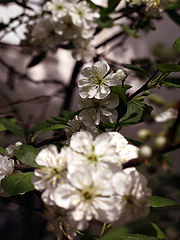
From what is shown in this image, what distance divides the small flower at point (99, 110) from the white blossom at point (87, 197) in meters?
0.16

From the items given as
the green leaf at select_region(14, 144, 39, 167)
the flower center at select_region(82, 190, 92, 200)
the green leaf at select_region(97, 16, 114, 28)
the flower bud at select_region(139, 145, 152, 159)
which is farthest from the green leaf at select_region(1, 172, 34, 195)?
the green leaf at select_region(97, 16, 114, 28)

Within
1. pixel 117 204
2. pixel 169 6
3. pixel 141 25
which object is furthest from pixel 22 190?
pixel 141 25

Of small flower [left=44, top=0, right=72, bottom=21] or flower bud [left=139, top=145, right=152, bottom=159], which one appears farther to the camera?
small flower [left=44, top=0, right=72, bottom=21]

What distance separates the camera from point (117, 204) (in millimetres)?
417

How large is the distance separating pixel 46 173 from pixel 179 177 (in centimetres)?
127

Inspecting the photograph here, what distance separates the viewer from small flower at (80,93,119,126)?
1.83 feet

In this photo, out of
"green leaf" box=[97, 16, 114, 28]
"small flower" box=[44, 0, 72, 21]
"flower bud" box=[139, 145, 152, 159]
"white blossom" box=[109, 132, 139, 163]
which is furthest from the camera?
"green leaf" box=[97, 16, 114, 28]

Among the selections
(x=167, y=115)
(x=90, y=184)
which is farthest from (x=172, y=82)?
(x=90, y=184)

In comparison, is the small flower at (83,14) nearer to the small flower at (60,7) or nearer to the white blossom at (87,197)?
the small flower at (60,7)

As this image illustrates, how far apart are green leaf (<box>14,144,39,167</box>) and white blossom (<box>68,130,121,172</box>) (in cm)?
14

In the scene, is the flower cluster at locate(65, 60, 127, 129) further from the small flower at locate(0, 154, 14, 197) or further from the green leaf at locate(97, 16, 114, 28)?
the green leaf at locate(97, 16, 114, 28)

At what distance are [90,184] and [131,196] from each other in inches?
3.0

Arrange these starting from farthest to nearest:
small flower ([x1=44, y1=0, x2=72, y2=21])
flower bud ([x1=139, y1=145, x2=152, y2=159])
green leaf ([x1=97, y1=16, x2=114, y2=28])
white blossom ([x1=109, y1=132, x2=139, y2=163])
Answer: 1. green leaf ([x1=97, y1=16, x2=114, y2=28])
2. small flower ([x1=44, y1=0, x2=72, y2=21])
3. white blossom ([x1=109, y1=132, x2=139, y2=163])
4. flower bud ([x1=139, y1=145, x2=152, y2=159])

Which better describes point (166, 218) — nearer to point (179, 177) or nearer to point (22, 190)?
point (179, 177)
